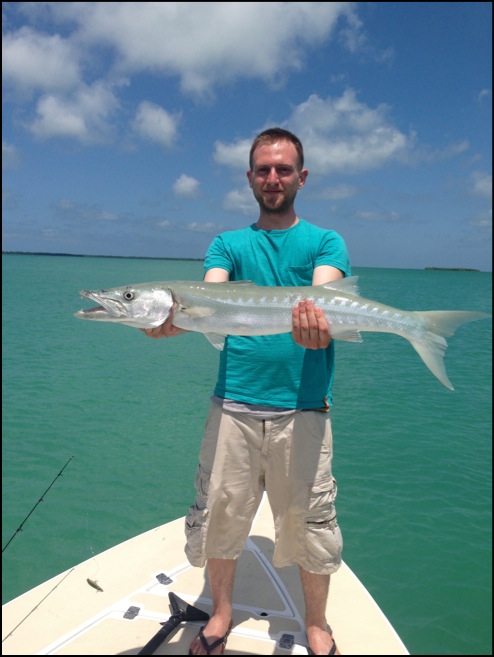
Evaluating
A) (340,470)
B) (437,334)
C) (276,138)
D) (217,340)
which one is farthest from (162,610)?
(340,470)

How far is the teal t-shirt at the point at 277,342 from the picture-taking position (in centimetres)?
400

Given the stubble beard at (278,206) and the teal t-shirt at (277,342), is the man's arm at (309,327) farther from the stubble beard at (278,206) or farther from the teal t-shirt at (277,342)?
the stubble beard at (278,206)

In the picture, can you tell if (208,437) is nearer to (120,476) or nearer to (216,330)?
(216,330)

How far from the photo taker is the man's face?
13.5 ft

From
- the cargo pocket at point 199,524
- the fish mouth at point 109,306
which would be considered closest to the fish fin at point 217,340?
the fish mouth at point 109,306

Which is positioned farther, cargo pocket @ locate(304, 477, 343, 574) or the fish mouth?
the fish mouth

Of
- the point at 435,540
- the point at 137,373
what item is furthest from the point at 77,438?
the point at 435,540

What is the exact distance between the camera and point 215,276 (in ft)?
14.6

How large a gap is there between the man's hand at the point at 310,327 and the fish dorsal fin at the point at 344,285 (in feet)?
1.15

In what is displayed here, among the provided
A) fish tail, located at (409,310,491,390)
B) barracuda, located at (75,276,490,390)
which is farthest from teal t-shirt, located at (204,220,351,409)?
fish tail, located at (409,310,491,390)

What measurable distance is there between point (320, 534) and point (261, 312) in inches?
81.8

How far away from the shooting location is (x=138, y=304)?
14.6ft

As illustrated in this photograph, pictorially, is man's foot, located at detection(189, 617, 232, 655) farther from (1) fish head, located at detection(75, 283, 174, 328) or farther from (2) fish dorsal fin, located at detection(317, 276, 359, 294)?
(2) fish dorsal fin, located at detection(317, 276, 359, 294)

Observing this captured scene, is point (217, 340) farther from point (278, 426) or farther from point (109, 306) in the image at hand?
point (109, 306)
